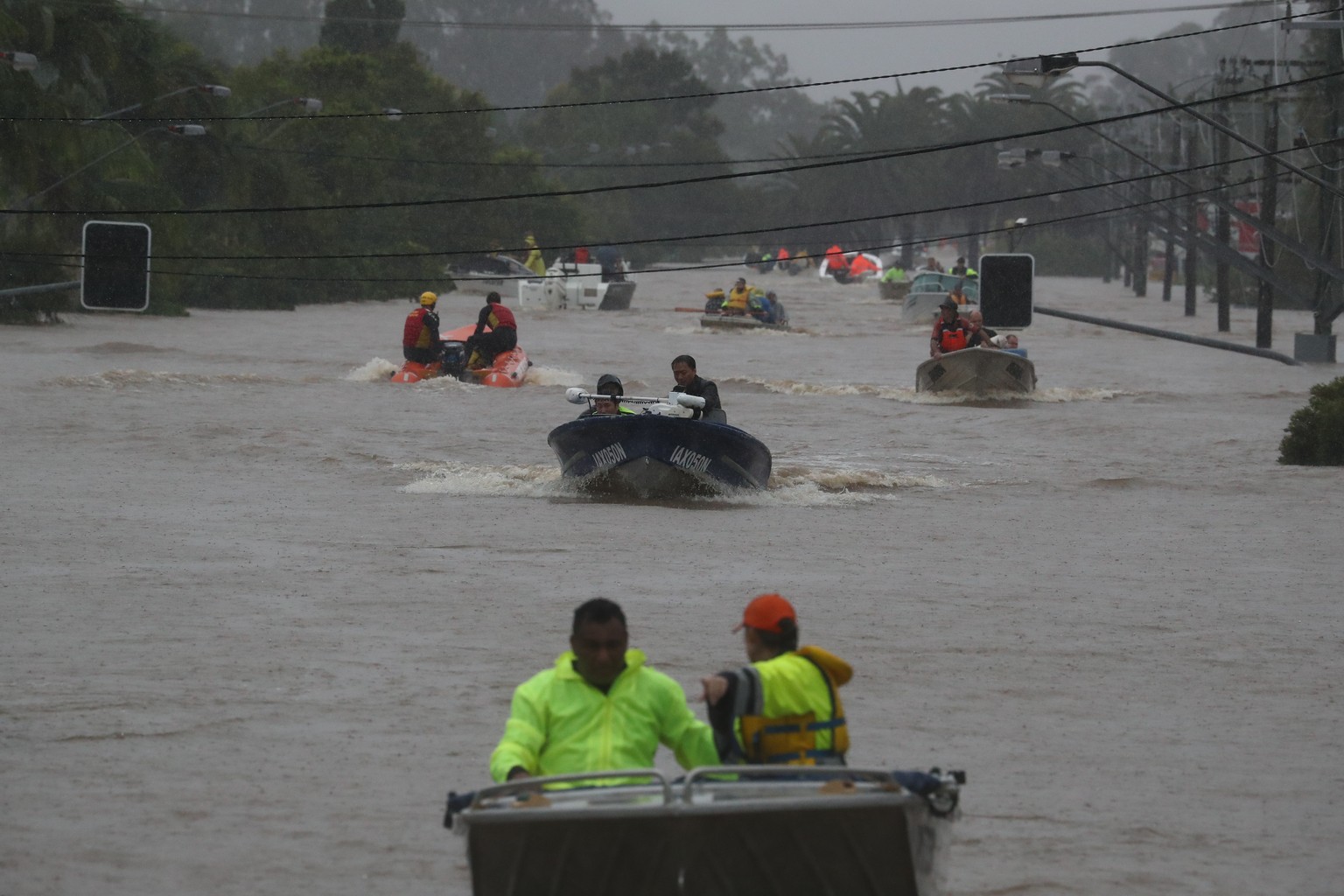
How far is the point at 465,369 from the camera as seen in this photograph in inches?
1463

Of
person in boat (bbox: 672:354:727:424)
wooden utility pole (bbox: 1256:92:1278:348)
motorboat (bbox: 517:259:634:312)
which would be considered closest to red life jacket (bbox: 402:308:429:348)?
person in boat (bbox: 672:354:727:424)

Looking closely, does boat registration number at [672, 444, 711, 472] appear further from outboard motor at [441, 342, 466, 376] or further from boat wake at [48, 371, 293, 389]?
boat wake at [48, 371, 293, 389]

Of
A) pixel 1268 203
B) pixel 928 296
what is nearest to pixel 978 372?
pixel 1268 203

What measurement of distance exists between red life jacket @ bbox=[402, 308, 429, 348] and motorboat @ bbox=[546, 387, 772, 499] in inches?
578

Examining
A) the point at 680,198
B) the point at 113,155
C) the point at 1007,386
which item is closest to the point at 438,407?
the point at 1007,386

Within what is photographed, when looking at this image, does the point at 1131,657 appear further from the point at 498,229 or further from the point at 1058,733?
the point at 498,229

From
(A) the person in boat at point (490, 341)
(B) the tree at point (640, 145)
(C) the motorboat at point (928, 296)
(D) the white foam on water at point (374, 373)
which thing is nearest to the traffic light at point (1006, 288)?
(A) the person in boat at point (490, 341)

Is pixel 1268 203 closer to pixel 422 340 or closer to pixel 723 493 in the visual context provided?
pixel 422 340

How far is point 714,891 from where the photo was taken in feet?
22.0

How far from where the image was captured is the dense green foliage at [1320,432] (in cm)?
2723

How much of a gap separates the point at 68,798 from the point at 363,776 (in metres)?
1.40

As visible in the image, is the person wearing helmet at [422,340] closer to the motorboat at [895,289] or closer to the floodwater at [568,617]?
the floodwater at [568,617]

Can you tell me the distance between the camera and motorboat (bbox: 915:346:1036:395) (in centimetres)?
3578

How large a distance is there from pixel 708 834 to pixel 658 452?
1504cm
